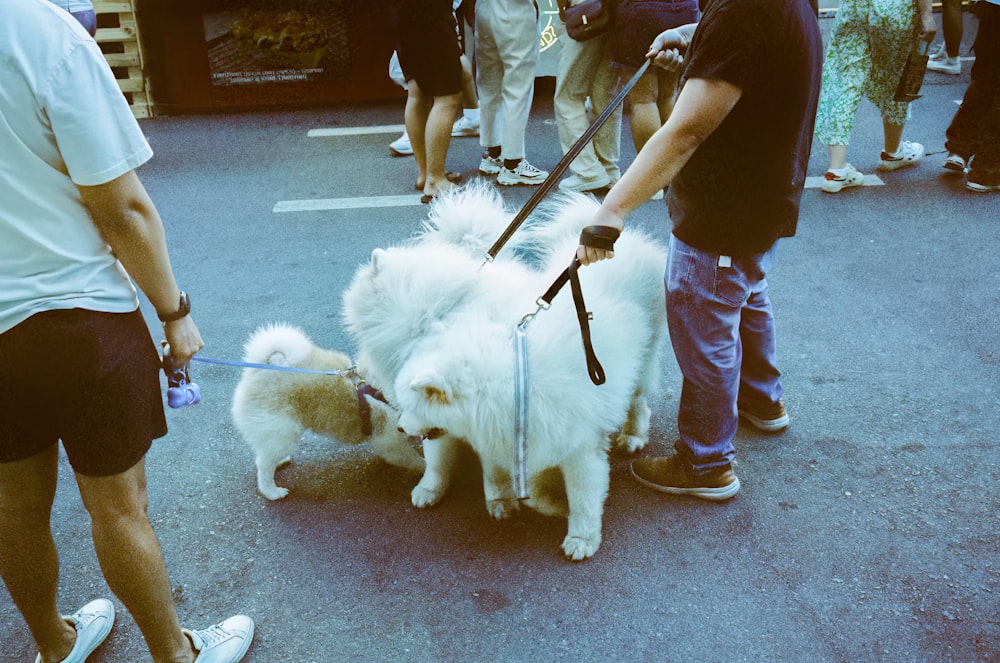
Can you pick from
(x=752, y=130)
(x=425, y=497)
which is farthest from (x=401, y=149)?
(x=752, y=130)

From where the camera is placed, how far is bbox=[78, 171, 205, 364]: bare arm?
5.23ft

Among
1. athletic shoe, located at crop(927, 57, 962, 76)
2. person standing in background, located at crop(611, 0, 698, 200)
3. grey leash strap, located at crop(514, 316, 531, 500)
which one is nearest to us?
grey leash strap, located at crop(514, 316, 531, 500)

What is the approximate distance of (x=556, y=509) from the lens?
2.80m

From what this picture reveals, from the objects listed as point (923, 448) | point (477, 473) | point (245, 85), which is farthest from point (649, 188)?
point (245, 85)

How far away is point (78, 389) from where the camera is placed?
1646mm

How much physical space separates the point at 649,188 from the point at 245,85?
751cm

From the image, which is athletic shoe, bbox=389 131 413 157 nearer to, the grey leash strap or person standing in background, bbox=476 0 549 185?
person standing in background, bbox=476 0 549 185

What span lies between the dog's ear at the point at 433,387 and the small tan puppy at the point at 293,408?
73 cm

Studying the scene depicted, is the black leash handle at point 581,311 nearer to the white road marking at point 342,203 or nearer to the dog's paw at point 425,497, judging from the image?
the dog's paw at point 425,497

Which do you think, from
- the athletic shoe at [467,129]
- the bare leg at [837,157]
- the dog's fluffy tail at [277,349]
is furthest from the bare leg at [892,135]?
the dog's fluffy tail at [277,349]

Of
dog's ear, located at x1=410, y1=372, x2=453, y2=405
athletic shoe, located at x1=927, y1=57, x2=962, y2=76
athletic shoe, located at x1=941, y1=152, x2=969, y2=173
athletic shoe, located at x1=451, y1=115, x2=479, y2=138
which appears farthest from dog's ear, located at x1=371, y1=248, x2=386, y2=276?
athletic shoe, located at x1=927, y1=57, x2=962, y2=76

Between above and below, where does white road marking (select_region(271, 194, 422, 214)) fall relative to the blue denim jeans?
below

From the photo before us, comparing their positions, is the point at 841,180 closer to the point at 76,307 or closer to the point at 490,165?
the point at 490,165

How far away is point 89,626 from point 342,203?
13.7ft
